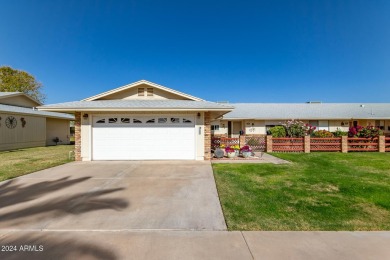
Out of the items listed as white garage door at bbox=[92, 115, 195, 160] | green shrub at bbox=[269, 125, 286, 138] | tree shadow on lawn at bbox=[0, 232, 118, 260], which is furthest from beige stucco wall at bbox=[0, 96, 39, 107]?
green shrub at bbox=[269, 125, 286, 138]

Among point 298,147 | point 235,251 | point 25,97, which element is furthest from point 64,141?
point 235,251

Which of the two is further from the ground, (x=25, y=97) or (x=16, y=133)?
(x=25, y=97)

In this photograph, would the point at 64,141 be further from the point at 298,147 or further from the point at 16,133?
the point at 298,147

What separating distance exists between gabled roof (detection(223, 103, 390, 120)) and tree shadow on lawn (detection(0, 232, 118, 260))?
2118 centimetres

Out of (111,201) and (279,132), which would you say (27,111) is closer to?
(111,201)

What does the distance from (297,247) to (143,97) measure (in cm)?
1071

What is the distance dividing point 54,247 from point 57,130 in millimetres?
22917

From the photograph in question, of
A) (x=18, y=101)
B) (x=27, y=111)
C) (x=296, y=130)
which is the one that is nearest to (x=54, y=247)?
(x=296, y=130)

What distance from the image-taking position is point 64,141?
22.6 meters

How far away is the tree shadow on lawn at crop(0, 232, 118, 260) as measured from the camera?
2.73 meters

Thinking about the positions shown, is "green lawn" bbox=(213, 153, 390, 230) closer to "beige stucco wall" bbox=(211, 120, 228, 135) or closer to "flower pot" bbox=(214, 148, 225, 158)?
"flower pot" bbox=(214, 148, 225, 158)

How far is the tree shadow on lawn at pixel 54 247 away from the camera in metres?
2.73

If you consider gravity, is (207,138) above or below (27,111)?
below

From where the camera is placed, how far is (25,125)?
17312mm
